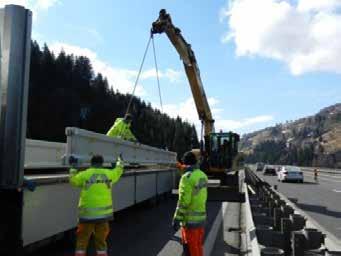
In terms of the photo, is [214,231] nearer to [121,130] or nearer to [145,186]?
[145,186]

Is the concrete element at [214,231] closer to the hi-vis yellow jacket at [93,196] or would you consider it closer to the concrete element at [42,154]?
the hi-vis yellow jacket at [93,196]

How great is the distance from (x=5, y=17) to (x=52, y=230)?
12.1ft

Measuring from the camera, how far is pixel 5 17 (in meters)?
5.06

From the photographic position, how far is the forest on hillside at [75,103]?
96.8 m

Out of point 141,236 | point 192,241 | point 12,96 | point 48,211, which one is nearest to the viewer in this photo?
point 12,96

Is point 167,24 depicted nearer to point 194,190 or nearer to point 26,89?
point 194,190

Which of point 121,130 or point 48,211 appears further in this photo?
point 121,130

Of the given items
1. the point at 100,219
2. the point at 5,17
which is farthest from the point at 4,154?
the point at 100,219

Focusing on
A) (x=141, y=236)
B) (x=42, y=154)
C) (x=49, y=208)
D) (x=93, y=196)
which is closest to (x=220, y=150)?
(x=141, y=236)

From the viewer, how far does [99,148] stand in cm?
1028

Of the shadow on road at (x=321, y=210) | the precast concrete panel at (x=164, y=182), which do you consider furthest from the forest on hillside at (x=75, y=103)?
the shadow on road at (x=321, y=210)

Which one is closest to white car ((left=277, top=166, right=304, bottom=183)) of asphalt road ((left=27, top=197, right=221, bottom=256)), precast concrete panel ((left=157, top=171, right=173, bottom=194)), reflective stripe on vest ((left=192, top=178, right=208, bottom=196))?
precast concrete panel ((left=157, top=171, right=173, bottom=194))

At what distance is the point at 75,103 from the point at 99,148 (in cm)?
9948

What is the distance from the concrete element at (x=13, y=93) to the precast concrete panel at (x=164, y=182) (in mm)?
13856
